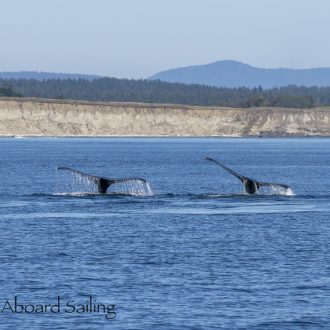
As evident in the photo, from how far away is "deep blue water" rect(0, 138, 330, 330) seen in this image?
111 feet

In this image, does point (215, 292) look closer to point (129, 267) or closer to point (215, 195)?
point (129, 267)

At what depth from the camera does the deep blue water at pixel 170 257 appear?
1331 inches

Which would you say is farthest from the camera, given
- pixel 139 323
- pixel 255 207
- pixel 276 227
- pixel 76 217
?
pixel 255 207

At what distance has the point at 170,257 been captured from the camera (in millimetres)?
43688

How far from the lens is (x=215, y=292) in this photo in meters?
36.7

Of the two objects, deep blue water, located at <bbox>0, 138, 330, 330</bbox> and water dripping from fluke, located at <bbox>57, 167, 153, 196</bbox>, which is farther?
water dripping from fluke, located at <bbox>57, 167, 153, 196</bbox>

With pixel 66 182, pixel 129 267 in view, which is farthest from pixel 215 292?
pixel 66 182

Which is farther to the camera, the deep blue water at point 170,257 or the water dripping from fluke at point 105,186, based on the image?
the water dripping from fluke at point 105,186

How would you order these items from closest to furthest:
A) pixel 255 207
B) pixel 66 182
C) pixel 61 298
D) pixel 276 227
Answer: pixel 61 298 < pixel 276 227 < pixel 255 207 < pixel 66 182

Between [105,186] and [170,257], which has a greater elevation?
[170,257]

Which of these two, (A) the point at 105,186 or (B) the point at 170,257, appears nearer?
(B) the point at 170,257

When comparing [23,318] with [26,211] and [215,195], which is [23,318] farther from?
[215,195]

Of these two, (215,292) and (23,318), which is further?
(215,292)

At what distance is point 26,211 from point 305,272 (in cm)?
2302
